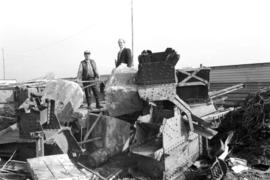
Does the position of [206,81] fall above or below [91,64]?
below

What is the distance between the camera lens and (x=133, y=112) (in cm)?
602

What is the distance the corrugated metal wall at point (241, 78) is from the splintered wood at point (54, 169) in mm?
6459

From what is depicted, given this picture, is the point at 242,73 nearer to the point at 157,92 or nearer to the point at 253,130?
the point at 253,130

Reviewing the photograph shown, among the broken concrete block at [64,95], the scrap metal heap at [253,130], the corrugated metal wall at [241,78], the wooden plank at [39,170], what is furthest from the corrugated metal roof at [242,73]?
the wooden plank at [39,170]

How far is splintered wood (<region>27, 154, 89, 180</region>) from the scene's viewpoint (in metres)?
3.72

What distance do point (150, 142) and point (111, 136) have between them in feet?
2.85

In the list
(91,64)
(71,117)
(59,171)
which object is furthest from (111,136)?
(91,64)

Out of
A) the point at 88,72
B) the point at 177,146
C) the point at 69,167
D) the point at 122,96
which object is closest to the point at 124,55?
the point at 88,72

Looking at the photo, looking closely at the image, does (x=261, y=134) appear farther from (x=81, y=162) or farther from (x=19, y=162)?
(x=19, y=162)

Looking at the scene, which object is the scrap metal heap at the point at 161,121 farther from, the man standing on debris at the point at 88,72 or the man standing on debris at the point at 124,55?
the man standing on debris at the point at 88,72

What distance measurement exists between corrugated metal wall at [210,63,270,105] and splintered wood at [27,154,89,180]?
21.2 ft

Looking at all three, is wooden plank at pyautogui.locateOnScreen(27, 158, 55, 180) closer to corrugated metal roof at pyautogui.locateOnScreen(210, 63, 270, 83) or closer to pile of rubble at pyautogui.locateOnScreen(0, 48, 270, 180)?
pile of rubble at pyautogui.locateOnScreen(0, 48, 270, 180)

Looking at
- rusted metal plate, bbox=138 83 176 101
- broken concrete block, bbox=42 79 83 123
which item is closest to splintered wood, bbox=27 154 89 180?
broken concrete block, bbox=42 79 83 123

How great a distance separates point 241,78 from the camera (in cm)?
936
